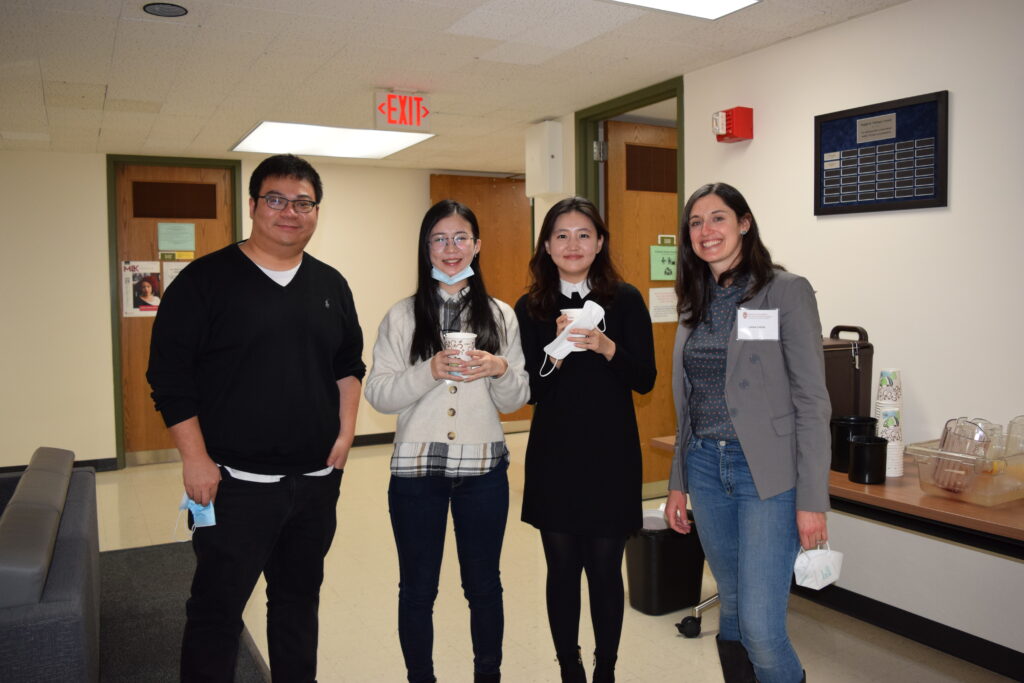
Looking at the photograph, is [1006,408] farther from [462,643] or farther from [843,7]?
[462,643]

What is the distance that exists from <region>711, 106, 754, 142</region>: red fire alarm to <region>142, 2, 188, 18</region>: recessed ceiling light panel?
96.6 inches

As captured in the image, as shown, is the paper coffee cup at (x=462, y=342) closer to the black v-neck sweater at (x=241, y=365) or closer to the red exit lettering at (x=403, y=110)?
the black v-neck sweater at (x=241, y=365)

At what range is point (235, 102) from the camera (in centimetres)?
469

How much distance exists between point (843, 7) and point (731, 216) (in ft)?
5.96

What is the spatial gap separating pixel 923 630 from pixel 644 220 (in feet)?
10.0

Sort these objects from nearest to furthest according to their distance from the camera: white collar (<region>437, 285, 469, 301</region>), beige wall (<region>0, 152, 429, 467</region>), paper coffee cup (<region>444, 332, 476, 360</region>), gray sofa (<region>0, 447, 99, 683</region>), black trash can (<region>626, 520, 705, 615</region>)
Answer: gray sofa (<region>0, 447, 99, 683</region>) → paper coffee cup (<region>444, 332, 476, 360</region>) → white collar (<region>437, 285, 469, 301</region>) → black trash can (<region>626, 520, 705, 615</region>) → beige wall (<region>0, 152, 429, 467</region>)

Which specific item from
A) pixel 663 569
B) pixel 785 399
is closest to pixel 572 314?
pixel 785 399

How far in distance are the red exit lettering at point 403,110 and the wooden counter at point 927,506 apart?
3.02 metres

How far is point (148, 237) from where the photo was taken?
6.60 m

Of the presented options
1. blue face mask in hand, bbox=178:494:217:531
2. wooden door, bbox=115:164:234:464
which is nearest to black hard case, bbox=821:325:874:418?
blue face mask in hand, bbox=178:494:217:531

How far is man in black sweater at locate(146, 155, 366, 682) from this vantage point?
198 cm

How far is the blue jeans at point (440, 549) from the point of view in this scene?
2.13m

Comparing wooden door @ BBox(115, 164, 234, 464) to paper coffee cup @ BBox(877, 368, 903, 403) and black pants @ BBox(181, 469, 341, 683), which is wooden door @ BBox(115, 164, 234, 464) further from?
paper coffee cup @ BBox(877, 368, 903, 403)

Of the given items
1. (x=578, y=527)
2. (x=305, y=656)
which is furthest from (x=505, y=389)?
(x=305, y=656)
